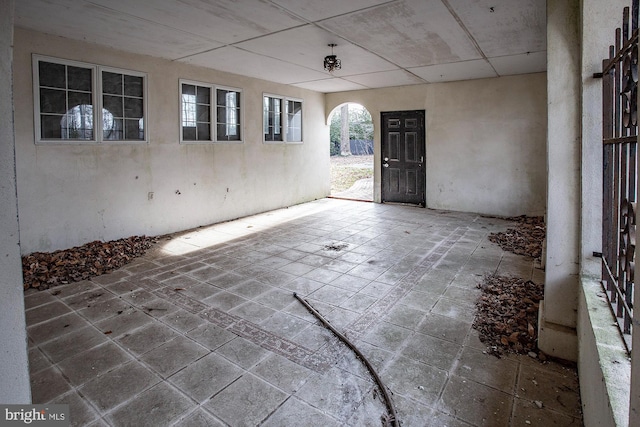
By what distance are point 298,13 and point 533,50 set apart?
3.68m

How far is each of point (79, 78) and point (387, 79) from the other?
5.36m

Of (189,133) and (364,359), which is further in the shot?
(189,133)

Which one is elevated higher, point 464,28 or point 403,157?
point 464,28

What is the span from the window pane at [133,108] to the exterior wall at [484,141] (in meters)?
5.29

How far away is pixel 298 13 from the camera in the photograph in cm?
380

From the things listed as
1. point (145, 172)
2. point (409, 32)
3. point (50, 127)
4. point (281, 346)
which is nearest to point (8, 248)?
point (281, 346)

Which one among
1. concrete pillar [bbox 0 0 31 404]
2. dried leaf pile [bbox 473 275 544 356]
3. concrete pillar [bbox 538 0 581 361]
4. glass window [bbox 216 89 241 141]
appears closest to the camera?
concrete pillar [bbox 0 0 31 404]

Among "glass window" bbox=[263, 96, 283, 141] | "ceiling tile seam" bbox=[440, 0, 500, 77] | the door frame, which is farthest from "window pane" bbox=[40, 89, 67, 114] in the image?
the door frame

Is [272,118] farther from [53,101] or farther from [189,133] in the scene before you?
[53,101]

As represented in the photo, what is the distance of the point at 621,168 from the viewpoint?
1629mm

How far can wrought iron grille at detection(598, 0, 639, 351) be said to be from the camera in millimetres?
1408

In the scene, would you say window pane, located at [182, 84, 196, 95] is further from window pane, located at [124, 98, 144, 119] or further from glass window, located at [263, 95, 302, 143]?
glass window, located at [263, 95, 302, 143]

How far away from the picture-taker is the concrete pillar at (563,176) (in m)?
2.24

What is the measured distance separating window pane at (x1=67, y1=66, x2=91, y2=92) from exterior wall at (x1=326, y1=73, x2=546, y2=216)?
5.91 metres
